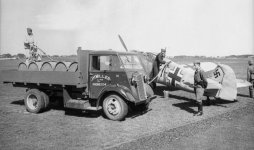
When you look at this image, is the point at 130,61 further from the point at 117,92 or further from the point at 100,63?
the point at 117,92

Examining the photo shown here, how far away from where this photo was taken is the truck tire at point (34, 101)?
31.7 feet

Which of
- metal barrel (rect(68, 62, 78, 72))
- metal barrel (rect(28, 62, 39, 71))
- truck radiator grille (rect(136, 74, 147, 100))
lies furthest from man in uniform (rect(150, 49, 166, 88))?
metal barrel (rect(28, 62, 39, 71))

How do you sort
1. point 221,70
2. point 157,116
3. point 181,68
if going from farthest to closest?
point 181,68 < point 221,70 < point 157,116

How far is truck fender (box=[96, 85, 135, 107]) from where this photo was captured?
816 cm

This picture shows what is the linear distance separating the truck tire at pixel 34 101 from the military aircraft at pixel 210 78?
6457 mm

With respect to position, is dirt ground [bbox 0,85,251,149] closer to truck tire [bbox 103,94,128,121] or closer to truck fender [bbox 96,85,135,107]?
truck tire [bbox 103,94,128,121]

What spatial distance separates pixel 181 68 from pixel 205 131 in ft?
18.4

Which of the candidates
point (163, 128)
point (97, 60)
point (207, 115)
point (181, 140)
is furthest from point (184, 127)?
point (97, 60)

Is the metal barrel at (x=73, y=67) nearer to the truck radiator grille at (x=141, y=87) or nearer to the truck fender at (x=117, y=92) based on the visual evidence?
the truck fender at (x=117, y=92)

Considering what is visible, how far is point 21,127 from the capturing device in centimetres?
780

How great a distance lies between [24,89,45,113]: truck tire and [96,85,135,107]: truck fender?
2547 millimetres

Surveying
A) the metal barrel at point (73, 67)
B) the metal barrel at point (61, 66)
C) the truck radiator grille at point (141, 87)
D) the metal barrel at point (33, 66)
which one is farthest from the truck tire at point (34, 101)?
the truck radiator grille at point (141, 87)

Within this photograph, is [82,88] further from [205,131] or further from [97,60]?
[205,131]

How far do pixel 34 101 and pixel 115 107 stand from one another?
370 centimetres
